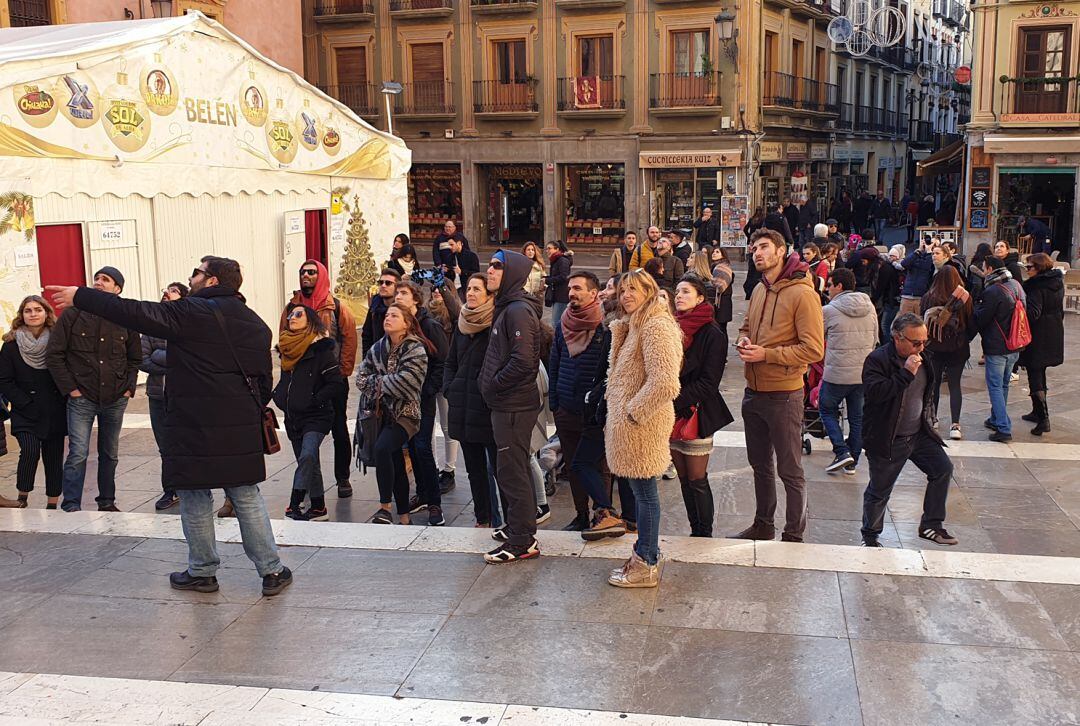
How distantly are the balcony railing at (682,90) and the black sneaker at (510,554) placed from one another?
2484cm

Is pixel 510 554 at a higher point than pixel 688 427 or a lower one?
lower

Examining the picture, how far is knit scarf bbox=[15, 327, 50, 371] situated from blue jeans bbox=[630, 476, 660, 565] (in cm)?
424

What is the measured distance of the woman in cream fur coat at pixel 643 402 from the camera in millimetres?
5293

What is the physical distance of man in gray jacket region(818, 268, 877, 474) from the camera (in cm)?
823

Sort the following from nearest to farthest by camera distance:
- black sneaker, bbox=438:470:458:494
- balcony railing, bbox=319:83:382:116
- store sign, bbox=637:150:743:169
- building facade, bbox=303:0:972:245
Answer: black sneaker, bbox=438:470:458:494 → store sign, bbox=637:150:743:169 → building facade, bbox=303:0:972:245 → balcony railing, bbox=319:83:382:116

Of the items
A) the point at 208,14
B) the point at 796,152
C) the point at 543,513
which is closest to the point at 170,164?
the point at 543,513

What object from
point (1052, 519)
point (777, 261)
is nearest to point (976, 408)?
point (1052, 519)

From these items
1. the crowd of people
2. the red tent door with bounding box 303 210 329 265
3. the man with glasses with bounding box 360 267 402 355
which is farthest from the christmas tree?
the crowd of people

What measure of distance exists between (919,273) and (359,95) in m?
24.7

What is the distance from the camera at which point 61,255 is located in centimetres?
1106

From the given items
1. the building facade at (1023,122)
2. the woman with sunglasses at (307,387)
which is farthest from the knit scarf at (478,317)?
the building facade at (1023,122)

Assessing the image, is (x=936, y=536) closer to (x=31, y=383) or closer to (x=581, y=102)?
(x=31, y=383)

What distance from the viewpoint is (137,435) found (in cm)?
996

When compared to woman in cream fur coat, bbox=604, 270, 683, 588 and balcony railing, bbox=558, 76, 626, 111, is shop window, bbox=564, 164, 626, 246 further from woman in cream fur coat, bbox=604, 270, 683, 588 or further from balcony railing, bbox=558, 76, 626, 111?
woman in cream fur coat, bbox=604, 270, 683, 588
